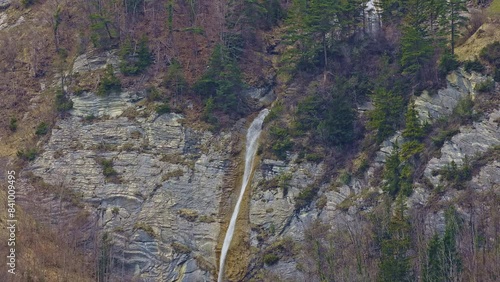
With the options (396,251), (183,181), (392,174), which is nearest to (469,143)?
(392,174)

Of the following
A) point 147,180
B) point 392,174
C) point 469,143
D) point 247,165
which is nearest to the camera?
point 469,143

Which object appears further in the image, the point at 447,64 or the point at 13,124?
the point at 13,124

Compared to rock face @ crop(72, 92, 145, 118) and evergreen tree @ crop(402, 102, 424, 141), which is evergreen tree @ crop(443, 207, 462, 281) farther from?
rock face @ crop(72, 92, 145, 118)

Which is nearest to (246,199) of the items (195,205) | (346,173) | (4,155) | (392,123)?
(195,205)

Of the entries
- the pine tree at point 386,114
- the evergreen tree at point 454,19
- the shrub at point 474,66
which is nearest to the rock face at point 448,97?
the shrub at point 474,66

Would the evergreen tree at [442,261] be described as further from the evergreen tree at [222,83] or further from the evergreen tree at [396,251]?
the evergreen tree at [222,83]

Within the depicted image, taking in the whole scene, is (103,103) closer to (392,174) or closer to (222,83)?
(222,83)

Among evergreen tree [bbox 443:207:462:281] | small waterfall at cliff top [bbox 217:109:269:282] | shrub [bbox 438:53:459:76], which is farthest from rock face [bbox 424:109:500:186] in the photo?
small waterfall at cliff top [bbox 217:109:269:282]

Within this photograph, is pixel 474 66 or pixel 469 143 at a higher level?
pixel 474 66
